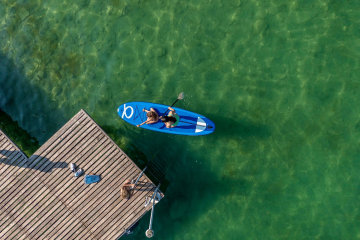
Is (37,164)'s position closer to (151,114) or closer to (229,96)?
(151,114)

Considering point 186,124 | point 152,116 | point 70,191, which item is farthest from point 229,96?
point 70,191

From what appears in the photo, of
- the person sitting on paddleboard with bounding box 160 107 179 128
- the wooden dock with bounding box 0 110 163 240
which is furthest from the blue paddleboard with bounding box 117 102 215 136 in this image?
the wooden dock with bounding box 0 110 163 240

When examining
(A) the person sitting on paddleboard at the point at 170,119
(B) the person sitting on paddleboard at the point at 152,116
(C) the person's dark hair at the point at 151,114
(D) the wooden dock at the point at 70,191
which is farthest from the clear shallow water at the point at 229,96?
(D) the wooden dock at the point at 70,191

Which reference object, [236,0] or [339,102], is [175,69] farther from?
[339,102]

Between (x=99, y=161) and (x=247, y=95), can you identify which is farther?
(x=247, y=95)

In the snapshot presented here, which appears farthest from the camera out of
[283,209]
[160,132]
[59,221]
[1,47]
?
[1,47]

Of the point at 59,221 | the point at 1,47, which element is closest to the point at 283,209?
the point at 59,221

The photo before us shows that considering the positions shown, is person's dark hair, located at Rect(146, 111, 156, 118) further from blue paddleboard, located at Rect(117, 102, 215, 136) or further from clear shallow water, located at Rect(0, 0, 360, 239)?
clear shallow water, located at Rect(0, 0, 360, 239)

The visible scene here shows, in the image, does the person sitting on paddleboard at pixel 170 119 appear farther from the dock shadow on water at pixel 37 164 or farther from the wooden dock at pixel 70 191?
the dock shadow on water at pixel 37 164

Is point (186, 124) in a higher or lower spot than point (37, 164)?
lower
